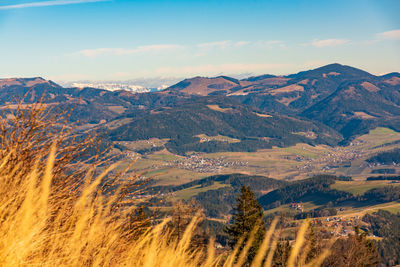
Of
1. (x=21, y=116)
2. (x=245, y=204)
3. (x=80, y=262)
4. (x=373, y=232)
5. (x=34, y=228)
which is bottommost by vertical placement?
(x=373, y=232)

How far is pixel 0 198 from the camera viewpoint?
3.58 m

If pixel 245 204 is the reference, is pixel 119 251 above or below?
above

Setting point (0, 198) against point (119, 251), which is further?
point (119, 251)

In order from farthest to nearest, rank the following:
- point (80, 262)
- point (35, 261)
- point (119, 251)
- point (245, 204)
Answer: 1. point (245, 204)
2. point (119, 251)
3. point (80, 262)
4. point (35, 261)

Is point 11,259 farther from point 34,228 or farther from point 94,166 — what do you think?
point 94,166

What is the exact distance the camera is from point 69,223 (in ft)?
12.9

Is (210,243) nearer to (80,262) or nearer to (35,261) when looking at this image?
(80,262)

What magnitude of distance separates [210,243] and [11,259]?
168cm

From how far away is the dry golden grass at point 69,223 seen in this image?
2566 millimetres

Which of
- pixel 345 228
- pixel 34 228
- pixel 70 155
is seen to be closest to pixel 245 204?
pixel 70 155

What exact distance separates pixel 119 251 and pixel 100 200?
69 centimetres

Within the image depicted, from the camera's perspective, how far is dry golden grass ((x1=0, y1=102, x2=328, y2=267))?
2.57 meters

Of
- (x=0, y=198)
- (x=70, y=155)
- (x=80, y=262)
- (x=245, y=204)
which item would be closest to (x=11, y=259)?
(x=80, y=262)

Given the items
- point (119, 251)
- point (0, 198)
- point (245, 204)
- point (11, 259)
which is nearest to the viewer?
point (11, 259)
